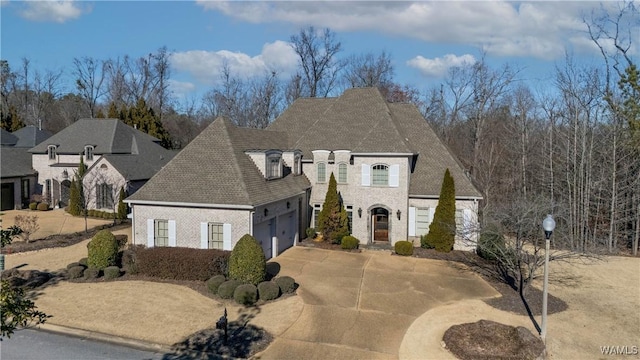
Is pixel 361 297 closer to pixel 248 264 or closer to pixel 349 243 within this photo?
pixel 248 264

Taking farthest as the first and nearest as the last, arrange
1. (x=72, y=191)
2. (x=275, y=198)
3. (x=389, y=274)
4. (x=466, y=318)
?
(x=72, y=191), (x=275, y=198), (x=389, y=274), (x=466, y=318)

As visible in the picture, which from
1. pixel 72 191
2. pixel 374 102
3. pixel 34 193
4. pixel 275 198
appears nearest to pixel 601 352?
pixel 275 198

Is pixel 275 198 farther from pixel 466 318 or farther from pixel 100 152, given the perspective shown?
pixel 100 152

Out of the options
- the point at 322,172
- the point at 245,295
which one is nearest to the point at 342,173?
the point at 322,172

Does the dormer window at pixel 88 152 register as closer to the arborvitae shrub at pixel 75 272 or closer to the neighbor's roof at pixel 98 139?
the neighbor's roof at pixel 98 139

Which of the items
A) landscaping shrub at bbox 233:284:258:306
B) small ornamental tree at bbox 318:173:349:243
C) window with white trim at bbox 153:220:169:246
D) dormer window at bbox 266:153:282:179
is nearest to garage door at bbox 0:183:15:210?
window with white trim at bbox 153:220:169:246
